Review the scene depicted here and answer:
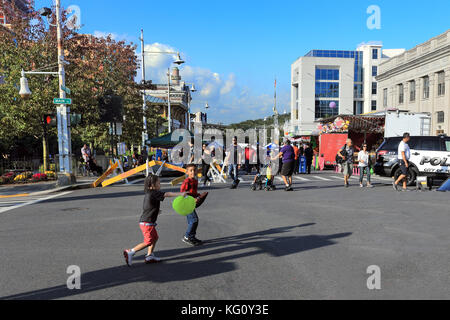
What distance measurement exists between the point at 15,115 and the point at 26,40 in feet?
18.1

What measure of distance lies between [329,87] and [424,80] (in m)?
46.5

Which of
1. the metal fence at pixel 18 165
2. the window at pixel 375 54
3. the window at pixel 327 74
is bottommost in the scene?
the metal fence at pixel 18 165

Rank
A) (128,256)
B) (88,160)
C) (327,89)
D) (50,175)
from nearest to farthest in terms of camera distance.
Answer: (128,256), (50,175), (88,160), (327,89)

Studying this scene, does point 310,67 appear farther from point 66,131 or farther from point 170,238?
point 170,238

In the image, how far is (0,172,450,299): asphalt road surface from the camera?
4301 millimetres

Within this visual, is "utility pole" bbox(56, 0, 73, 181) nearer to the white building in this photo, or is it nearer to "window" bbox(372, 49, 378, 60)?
the white building

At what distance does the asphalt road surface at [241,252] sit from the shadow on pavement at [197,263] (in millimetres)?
14

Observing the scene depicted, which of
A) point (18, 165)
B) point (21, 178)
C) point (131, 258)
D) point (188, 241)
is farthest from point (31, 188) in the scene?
point (131, 258)

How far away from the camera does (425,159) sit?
15.0 metres

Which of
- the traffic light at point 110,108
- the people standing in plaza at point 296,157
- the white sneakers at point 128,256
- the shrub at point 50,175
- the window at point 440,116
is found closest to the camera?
the white sneakers at point 128,256

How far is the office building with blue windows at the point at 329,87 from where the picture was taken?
8431 cm

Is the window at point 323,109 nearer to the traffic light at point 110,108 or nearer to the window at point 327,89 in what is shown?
the window at point 327,89

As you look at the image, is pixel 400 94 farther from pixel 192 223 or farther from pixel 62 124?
pixel 192 223

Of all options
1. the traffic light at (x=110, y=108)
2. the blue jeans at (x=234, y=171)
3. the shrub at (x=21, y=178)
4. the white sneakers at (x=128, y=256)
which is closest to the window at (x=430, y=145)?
the blue jeans at (x=234, y=171)
